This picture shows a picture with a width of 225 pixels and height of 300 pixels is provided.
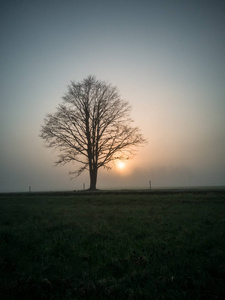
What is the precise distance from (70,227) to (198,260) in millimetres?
4098

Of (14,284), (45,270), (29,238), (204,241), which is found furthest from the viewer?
(29,238)

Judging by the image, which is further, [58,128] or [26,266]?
[58,128]

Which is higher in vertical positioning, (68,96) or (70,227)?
(68,96)

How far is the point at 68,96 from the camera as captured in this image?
1032 inches

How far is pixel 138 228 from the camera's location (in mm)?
5715

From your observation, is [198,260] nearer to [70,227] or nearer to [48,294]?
[48,294]

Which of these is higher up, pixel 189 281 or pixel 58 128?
pixel 58 128

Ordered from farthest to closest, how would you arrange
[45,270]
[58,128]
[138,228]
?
[58,128] → [138,228] → [45,270]

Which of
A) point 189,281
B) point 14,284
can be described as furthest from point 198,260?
point 14,284

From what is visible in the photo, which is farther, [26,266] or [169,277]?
[26,266]

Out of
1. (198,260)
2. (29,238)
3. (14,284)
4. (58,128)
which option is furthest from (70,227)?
(58,128)

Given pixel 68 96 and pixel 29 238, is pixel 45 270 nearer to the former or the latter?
pixel 29 238

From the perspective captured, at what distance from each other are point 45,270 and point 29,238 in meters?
2.11

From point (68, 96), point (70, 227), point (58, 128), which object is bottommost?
point (70, 227)
